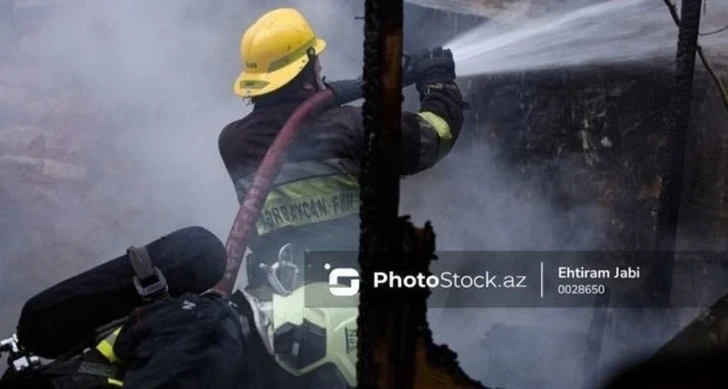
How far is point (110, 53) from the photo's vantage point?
19.4 feet

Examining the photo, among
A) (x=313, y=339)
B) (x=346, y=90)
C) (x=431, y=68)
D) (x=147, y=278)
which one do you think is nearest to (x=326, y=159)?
(x=346, y=90)

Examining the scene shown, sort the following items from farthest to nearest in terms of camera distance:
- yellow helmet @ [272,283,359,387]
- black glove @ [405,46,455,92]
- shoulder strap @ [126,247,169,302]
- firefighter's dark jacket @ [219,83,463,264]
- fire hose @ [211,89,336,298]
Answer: black glove @ [405,46,455,92]
firefighter's dark jacket @ [219,83,463,264]
yellow helmet @ [272,283,359,387]
fire hose @ [211,89,336,298]
shoulder strap @ [126,247,169,302]

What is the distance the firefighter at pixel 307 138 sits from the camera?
3.15 meters

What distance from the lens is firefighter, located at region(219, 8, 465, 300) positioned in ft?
10.3

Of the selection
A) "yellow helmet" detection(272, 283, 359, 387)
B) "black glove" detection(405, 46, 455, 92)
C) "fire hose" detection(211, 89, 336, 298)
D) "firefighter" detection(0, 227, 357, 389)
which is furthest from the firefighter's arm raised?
"firefighter" detection(0, 227, 357, 389)

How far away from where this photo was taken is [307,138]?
122 inches

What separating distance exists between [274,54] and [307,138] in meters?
0.38

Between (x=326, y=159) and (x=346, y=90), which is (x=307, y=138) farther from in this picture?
(x=346, y=90)

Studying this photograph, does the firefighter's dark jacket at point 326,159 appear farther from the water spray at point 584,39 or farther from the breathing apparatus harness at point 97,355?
the water spray at point 584,39

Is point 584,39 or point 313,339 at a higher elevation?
point 584,39

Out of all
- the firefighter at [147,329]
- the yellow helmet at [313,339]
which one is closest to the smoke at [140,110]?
the yellow helmet at [313,339]

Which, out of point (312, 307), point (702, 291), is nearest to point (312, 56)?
point (312, 307)

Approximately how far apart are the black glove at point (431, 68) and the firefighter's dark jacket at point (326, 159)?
2 cm

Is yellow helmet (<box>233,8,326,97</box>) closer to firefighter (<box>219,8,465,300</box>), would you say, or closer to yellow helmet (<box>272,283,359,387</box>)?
Answer: firefighter (<box>219,8,465,300</box>)
